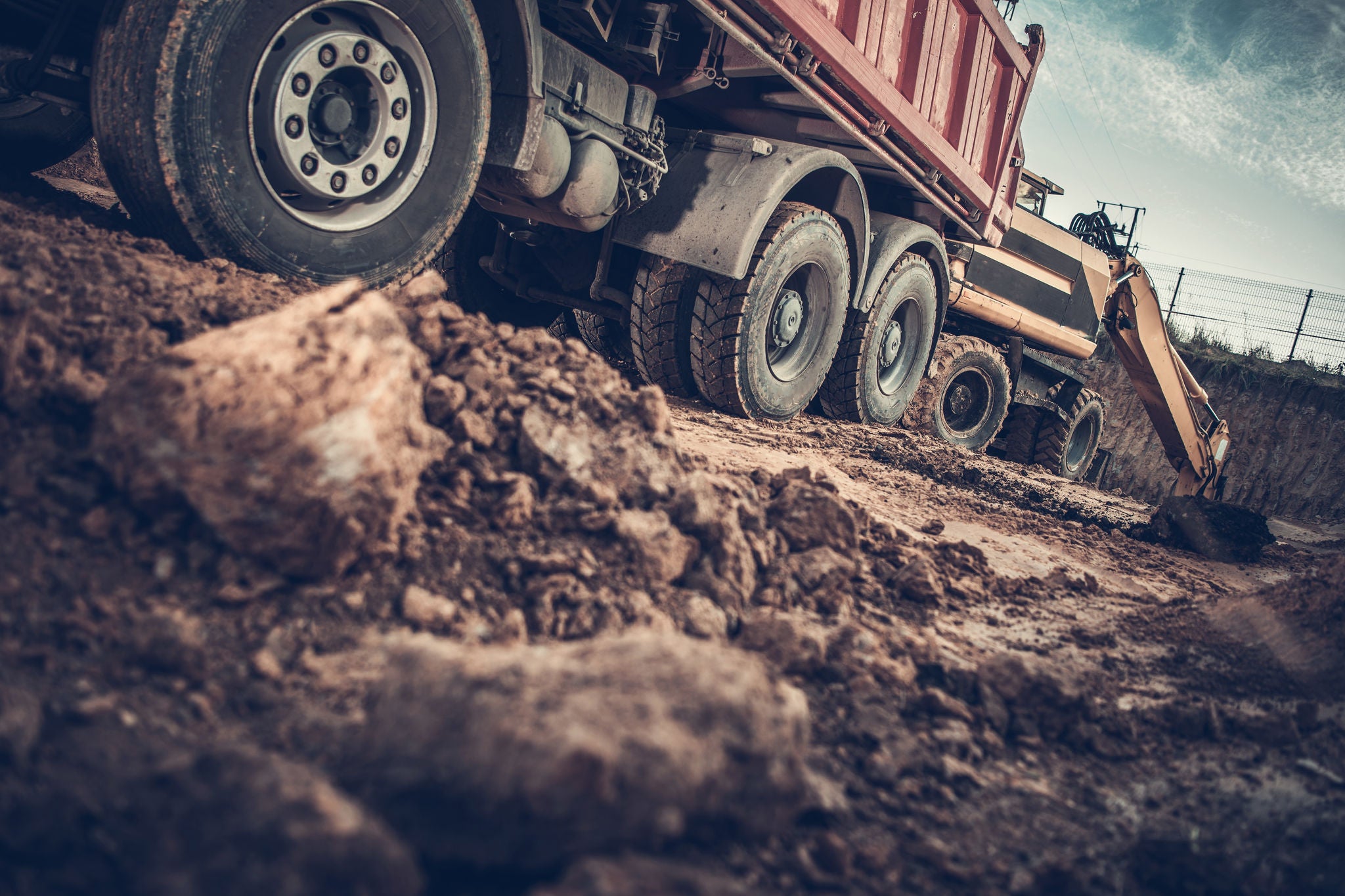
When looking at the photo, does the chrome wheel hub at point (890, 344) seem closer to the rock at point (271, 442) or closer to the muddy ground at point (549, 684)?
the muddy ground at point (549, 684)

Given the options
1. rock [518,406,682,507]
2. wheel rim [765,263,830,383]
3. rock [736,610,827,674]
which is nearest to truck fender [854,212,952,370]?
wheel rim [765,263,830,383]

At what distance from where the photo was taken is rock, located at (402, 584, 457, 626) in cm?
182

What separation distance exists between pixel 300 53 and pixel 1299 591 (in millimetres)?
4733

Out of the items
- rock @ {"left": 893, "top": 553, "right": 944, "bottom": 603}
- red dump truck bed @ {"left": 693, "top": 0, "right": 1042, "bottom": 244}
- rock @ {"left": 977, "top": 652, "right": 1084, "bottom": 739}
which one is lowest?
rock @ {"left": 977, "top": 652, "right": 1084, "bottom": 739}

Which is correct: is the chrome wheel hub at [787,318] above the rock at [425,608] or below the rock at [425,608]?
above

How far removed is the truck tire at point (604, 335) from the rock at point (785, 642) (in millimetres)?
3846

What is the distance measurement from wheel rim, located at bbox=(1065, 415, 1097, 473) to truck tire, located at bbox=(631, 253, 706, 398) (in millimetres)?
7323

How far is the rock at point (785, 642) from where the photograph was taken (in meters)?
2.09

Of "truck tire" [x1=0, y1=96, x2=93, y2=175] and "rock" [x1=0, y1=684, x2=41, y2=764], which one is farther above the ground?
"truck tire" [x1=0, y1=96, x2=93, y2=175]

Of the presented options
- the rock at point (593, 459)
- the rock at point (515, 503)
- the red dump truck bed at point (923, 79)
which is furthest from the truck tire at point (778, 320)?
the rock at point (515, 503)

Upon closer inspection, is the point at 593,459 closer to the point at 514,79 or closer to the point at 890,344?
the point at 514,79

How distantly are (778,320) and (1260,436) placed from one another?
13.3 m

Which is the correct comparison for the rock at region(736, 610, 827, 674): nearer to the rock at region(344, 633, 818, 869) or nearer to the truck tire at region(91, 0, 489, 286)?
the rock at region(344, 633, 818, 869)

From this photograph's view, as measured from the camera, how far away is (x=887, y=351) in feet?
21.1
